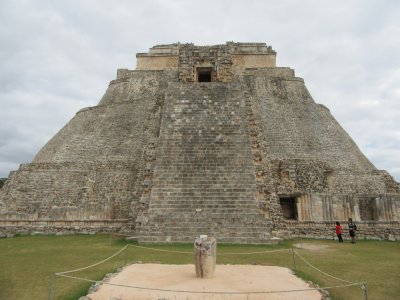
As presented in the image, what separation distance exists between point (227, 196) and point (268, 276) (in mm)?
4849

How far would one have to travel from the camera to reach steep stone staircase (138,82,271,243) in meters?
9.74

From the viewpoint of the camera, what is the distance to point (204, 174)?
37.4ft

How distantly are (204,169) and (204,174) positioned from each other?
26cm

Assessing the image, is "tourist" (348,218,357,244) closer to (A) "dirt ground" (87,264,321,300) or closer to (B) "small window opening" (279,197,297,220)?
(B) "small window opening" (279,197,297,220)

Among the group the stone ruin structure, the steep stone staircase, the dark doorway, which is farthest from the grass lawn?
the dark doorway

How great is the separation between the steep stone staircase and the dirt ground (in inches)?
117

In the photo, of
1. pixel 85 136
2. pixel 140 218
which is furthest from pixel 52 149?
pixel 140 218

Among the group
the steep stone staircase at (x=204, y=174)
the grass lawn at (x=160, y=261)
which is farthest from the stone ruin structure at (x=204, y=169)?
the grass lawn at (x=160, y=261)

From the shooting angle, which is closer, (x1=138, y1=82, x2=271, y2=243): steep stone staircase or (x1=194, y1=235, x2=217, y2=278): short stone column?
(x1=194, y1=235, x2=217, y2=278): short stone column

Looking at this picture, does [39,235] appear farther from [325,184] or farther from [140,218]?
[325,184]

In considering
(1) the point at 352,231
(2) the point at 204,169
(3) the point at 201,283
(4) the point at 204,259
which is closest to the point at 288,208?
(1) the point at 352,231

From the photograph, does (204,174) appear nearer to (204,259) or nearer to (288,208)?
(288,208)

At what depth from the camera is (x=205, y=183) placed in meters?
11.1

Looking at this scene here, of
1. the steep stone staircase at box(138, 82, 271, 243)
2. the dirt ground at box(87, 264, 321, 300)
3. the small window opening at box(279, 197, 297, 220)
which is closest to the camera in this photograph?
the dirt ground at box(87, 264, 321, 300)
